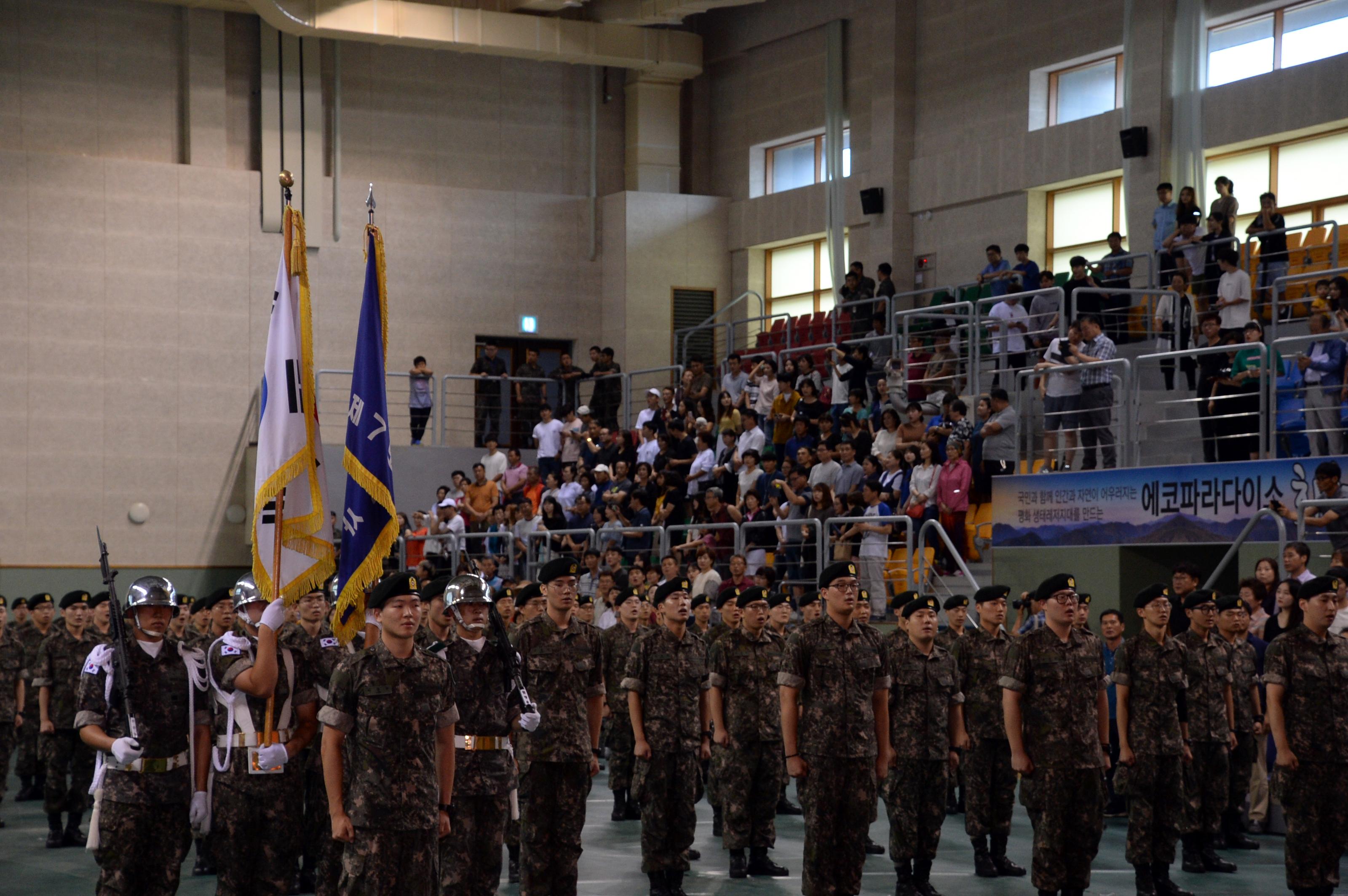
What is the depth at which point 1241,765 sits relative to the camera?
1175 cm

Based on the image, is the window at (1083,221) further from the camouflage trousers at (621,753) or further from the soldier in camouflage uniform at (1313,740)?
the soldier in camouflage uniform at (1313,740)

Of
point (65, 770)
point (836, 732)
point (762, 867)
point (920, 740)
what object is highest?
point (836, 732)

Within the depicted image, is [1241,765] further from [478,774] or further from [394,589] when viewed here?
[394,589]

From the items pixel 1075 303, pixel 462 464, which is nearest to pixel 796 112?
pixel 462 464

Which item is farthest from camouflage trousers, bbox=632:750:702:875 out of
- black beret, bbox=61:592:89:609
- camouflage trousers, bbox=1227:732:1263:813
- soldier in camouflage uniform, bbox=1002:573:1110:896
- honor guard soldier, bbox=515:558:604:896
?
black beret, bbox=61:592:89:609

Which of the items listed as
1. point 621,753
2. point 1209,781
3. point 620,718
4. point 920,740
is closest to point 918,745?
point 920,740

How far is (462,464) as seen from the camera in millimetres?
25391

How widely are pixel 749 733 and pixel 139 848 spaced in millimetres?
4329

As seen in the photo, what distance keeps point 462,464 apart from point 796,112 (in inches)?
312

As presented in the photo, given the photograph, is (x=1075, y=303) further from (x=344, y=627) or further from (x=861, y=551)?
(x=344, y=627)

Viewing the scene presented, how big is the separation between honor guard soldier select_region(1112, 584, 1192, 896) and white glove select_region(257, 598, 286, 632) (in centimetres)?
488

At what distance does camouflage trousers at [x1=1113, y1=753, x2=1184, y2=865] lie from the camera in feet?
31.2

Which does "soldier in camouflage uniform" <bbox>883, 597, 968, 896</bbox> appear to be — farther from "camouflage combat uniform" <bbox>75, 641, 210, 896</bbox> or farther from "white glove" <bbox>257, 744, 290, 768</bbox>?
"camouflage combat uniform" <bbox>75, 641, 210, 896</bbox>

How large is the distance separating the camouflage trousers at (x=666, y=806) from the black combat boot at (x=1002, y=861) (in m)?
2.05
